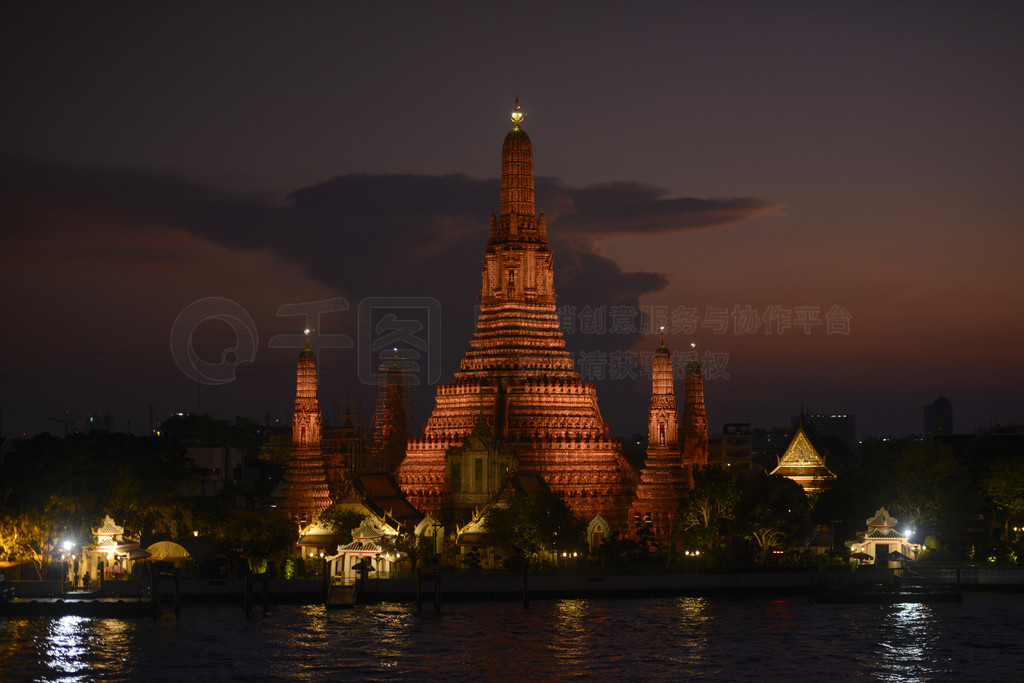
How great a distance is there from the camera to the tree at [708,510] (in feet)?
313

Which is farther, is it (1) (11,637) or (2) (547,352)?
(2) (547,352)

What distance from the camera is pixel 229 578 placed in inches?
3556

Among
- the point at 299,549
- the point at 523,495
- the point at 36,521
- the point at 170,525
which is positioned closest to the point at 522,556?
the point at 523,495

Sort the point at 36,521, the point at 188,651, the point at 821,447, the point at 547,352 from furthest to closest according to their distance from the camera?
the point at 821,447 < the point at 547,352 < the point at 36,521 < the point at 188,651

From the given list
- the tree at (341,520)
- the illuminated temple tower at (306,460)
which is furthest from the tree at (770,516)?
the illuminated temple tower at (306,460)

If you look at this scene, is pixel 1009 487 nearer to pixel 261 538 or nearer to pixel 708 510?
pixel 708 510

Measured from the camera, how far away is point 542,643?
74625mm

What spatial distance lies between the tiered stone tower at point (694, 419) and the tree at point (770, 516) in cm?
→ 1489

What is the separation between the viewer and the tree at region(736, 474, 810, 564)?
94.7 meters

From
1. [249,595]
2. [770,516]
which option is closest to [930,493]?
[770,516]

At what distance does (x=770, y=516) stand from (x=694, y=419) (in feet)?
68.6

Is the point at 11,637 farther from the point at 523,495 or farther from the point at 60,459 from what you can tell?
the point at 523,495

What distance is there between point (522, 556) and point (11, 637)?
2907 centimetres

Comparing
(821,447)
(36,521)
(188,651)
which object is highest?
(821,447)
